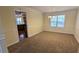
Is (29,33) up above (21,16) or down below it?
below

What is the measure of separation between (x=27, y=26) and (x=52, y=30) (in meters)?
1.35

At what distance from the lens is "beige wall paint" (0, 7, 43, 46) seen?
6.83 ft

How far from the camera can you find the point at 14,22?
7.82 feet

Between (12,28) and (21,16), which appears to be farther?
(21,16)

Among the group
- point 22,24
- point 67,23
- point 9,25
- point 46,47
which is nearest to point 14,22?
point 9,25

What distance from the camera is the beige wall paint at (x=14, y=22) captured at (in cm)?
208

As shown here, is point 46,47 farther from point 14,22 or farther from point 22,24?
point 22,24

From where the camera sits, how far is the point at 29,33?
3191 millimetres

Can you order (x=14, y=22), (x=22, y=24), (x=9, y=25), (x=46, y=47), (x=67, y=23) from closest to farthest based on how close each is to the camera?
(x=46, y=47) < (x=9, y=25) < (x=14, y=22) < (x=22, y=24) < (x=67, y=23)

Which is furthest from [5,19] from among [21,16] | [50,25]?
[50,25]

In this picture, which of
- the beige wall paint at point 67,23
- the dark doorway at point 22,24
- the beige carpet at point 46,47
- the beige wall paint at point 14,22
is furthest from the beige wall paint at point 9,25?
the beige wall paint at point 67,23

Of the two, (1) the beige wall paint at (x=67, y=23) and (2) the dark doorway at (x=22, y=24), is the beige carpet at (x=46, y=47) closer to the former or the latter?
(2) the dark doorway at (x=22, y=24)

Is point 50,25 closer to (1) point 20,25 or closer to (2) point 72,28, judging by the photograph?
(2) point 72,28
